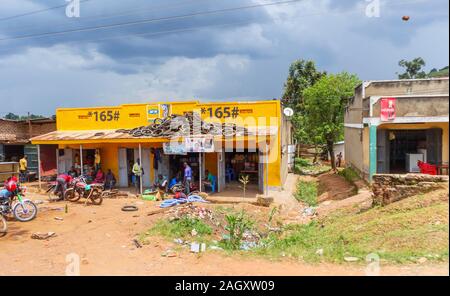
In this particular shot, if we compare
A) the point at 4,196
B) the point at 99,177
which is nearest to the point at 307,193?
the point at 99,177

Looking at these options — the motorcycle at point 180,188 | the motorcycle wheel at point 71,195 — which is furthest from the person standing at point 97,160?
the motorcycle at point 180,188

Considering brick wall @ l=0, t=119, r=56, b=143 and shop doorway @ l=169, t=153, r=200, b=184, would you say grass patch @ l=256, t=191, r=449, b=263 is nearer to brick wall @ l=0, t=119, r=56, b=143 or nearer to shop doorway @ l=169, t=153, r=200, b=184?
shop doorway @ l=169, t=153, r=200, b=184

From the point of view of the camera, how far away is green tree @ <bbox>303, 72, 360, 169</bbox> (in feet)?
82.6

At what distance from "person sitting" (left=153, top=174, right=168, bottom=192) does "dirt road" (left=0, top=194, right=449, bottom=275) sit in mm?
4949

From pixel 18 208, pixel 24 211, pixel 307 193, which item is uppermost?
pixel 18 208

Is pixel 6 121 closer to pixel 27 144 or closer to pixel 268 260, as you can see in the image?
pixel 27 144

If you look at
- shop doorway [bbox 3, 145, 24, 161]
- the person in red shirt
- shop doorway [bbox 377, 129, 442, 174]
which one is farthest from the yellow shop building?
shop doorway [bbox 3, 145, 24, 161]

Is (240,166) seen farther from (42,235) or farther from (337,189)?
(42,235)

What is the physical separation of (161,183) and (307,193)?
7488 mm

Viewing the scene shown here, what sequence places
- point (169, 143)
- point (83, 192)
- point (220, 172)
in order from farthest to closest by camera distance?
1. point (220, 172)
2. point (169, 143)
3. point (83, 192)

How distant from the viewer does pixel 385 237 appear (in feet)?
23.5

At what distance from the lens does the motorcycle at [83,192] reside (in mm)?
13836

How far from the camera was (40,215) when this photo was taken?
11430 mm

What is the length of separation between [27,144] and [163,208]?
53.9ft
